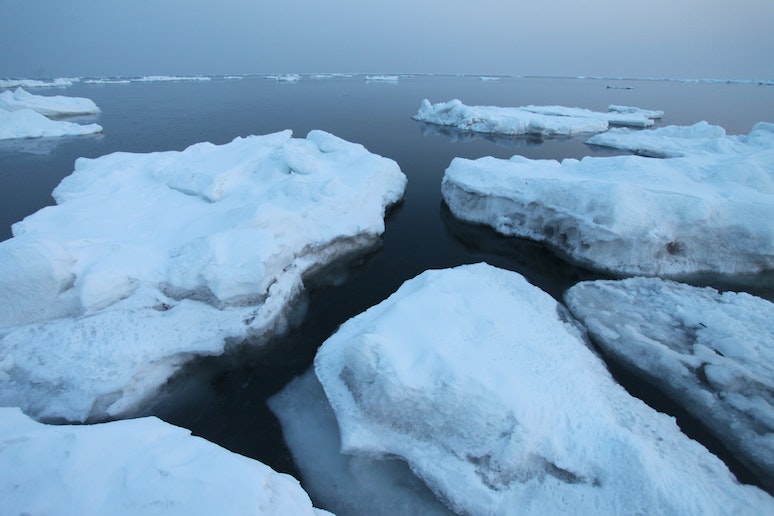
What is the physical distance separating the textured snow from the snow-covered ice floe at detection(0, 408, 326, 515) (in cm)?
146

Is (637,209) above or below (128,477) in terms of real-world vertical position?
above

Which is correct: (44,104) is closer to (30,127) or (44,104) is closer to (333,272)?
(30,127)

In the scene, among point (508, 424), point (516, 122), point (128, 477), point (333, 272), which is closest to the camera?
point (128, 477)

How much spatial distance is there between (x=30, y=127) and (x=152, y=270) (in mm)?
30718

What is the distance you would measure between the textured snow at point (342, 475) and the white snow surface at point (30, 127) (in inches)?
1341

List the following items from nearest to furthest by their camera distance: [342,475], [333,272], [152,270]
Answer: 1. [342,475]
2. [152,270]
3. [333,272]

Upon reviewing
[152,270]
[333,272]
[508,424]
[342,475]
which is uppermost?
[152,270]

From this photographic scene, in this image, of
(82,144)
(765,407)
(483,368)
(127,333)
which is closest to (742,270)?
(765,407)

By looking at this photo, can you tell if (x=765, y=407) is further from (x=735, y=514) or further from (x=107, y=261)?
(x=107, y=261)

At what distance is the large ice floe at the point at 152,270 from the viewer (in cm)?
663

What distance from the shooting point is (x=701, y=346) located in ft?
24.0

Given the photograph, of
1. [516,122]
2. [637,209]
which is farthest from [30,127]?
[516,122]

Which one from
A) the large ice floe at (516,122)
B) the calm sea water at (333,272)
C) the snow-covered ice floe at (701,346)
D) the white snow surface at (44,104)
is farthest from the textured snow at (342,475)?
the white snow surface at (44,104)

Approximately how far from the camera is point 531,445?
5121 mm
